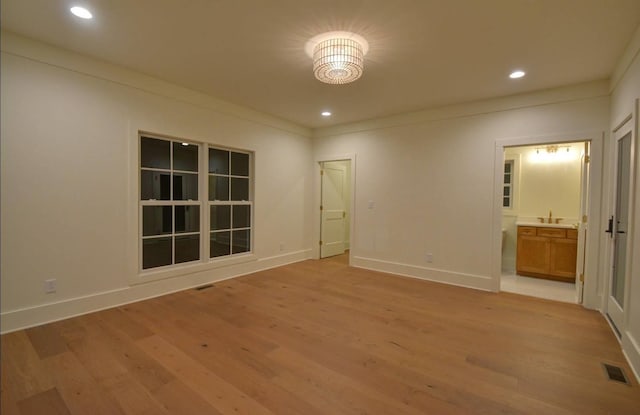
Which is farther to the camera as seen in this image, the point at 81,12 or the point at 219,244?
the point at 219,244

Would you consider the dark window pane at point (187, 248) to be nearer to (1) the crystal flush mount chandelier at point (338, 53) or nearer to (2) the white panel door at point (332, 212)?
(2) the white panel door at point (332, 212)

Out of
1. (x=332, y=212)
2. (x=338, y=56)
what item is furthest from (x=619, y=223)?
(x=332, y=212)

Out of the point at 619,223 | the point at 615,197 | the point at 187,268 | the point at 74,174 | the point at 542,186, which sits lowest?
the point at 187,268

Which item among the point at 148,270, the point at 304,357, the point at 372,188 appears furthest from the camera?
the point at 372,188

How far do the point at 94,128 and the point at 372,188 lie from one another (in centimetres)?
407

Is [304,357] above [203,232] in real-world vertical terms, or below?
below

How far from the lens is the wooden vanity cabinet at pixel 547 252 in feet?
15.0

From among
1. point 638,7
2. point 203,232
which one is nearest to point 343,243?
point 203,232

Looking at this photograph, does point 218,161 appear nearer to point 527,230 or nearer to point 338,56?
point 338,56

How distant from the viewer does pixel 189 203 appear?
412cm

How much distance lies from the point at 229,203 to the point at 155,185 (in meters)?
1.16

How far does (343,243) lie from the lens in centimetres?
689

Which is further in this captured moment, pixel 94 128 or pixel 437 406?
pixel 94 128

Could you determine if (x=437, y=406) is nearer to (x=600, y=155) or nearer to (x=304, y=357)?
(x=304, y=357)
